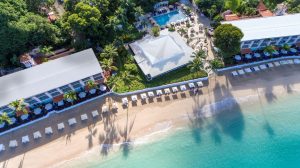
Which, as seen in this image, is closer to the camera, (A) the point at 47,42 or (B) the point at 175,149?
(B) the point at 175,149

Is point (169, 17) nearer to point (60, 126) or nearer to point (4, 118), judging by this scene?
point (60, 126)

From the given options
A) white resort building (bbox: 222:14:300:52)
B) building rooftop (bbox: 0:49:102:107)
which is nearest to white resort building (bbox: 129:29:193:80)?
building rooftop (bbox: 0:49:102:107)

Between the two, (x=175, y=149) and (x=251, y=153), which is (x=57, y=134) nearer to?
(x=175, y=149)

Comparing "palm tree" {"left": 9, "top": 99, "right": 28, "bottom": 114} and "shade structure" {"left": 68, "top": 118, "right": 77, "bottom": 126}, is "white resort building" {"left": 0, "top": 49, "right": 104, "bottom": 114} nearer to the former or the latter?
"palm tree" {"left": 9, "top": 99, "right": 28, "bottom": 114}

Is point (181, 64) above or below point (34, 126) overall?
above

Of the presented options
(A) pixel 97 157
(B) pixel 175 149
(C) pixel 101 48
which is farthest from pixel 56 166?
(C) pixel 101 48

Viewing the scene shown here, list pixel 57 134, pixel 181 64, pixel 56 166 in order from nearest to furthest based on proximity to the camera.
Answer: pixel 56 166 < pixel 57 134 < pixel 181 64

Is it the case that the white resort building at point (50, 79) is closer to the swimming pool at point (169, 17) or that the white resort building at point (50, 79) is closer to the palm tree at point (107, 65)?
the palm tree at point (107, 65)
